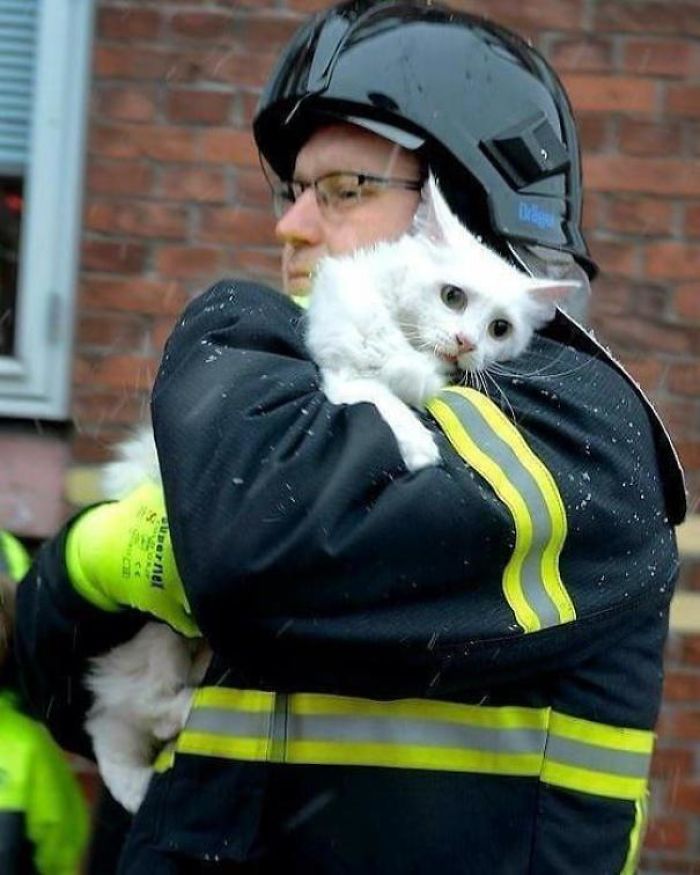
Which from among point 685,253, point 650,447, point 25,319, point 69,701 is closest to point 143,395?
point 25,319

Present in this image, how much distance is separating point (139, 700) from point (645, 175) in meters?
2.26

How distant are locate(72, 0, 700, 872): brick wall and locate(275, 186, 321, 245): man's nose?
1.61m

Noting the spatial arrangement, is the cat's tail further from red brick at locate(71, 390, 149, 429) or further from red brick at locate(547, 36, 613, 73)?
red brick at locate(547, 36, 613, 73)

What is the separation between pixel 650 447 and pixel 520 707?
363 millimetres

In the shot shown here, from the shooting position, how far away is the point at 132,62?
3.57 metres

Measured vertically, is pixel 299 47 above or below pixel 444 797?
above

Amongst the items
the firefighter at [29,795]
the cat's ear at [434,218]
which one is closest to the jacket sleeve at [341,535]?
the cat's ear at [434,218]

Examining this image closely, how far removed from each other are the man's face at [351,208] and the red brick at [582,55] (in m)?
1.76

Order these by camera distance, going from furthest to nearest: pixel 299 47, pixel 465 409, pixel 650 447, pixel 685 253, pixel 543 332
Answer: pixel 685 253 < pixel 299 47 < pixel 543 332 < pixel 650 447 < pixel 465 409

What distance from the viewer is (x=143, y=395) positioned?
11.8 ft

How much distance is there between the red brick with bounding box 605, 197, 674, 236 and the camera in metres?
3.59

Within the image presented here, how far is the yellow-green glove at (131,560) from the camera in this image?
1.68 m

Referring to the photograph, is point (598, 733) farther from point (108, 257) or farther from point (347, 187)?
point (108, 257)

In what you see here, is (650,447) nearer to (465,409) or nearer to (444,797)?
(465,409)
